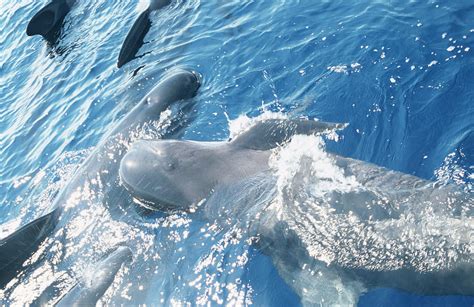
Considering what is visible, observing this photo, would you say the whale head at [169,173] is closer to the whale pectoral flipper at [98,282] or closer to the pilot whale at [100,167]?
the whale pectoral flipper at [98,282]

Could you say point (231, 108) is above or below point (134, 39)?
below

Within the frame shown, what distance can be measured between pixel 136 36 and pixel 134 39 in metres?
0.15

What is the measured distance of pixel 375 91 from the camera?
32.2 feet

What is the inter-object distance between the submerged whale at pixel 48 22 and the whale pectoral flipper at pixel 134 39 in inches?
184

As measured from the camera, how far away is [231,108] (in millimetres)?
11305

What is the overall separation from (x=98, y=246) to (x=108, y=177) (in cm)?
179

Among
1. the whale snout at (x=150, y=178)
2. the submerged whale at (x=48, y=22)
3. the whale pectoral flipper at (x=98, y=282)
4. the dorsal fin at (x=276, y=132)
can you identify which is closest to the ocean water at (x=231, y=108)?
the whale pectoral flipper at (x=98, y=282)

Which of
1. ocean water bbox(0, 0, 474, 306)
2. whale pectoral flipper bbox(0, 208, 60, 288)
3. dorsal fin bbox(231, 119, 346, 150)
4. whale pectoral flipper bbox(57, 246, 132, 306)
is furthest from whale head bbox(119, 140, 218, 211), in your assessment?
whale pectoral flipper bbox(0, 208, 60, 288)

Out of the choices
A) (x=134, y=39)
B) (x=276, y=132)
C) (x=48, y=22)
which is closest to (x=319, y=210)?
(x=276, y=132)

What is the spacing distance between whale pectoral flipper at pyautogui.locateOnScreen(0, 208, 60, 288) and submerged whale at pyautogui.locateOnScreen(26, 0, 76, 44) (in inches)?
419

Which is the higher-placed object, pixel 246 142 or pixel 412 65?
pixel 246 142

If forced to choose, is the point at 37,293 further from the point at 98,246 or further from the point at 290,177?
the point at 290,177

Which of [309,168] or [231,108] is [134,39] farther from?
[309,168]

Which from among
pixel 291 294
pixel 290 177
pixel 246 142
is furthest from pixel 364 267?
pixel 246 142
